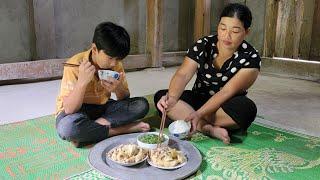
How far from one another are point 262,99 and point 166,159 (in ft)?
5.22

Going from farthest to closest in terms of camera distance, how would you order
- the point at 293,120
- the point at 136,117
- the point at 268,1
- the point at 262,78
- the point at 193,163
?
the point at 268,1 < the point at 262,78 < the point at 293,120 < the point at 136,117 < the point at 193,163

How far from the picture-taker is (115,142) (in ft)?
4.87

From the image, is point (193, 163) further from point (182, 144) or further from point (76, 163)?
point (76, 163)

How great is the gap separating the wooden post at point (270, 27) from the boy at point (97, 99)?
106 inches

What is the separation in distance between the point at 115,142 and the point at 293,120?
1229 mm

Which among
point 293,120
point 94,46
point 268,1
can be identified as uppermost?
point 268,1

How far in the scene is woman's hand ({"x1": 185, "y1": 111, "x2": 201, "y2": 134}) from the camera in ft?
5.25

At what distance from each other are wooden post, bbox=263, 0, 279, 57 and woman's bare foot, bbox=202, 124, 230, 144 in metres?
2.60

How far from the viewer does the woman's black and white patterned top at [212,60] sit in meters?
1.69

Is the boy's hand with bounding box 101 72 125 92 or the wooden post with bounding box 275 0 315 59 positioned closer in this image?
the boy's hand with bounding box 101 72 125 92

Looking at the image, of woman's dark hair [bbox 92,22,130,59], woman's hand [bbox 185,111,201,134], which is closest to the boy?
woman's dark hair [bbox 92,22,130,59]

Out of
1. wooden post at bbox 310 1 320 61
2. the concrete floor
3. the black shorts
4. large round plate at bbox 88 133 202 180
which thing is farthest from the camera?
wooden post at bbox 310 1 320 61

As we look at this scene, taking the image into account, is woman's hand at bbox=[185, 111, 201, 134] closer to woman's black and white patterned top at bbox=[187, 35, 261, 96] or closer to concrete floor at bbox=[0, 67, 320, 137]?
woman's black and white patterned top at bbox=[187, 35, 261, 96]

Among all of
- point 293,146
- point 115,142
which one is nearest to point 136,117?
point 115,142
